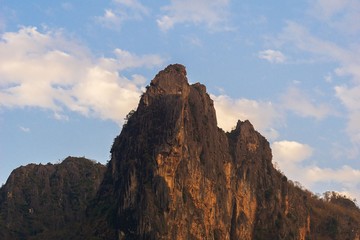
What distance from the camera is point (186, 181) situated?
8288 cm

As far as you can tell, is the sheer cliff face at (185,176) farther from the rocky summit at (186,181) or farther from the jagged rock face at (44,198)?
the jagged rock face at (44,198)

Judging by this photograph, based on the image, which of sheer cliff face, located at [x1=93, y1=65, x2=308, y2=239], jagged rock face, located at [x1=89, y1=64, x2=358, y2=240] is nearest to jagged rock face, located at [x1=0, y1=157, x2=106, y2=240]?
jagged rock face, located at [x1=89, y1=64, x2=358, y2=240]

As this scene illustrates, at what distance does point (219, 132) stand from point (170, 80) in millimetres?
10833

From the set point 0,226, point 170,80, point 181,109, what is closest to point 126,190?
point 181,109

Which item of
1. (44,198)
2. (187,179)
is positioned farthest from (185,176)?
(44,198)

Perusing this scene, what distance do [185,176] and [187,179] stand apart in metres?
0.49

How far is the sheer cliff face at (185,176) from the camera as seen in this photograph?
262 ft

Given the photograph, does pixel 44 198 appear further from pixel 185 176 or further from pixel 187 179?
pixel 185 176

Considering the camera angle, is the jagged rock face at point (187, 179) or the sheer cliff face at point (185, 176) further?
the jagged rock face at point (187, 179)

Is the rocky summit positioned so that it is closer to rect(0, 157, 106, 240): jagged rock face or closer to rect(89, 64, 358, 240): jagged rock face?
rect(89, 64, 358, 240): jagged rock face

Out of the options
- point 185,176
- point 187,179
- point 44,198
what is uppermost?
point 44,198

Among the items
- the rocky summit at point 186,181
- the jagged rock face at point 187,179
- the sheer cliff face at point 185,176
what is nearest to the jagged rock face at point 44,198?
the rocky summit at point 186,181

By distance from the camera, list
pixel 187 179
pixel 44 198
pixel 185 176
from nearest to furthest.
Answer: pixel 185 176 → pixel 187 179 → pixel 44 198

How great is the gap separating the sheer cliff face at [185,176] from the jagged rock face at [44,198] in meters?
27.7
